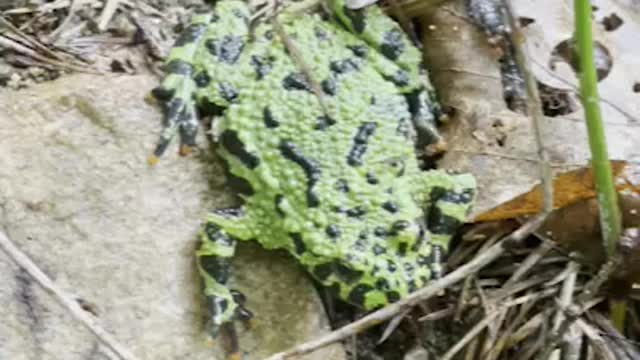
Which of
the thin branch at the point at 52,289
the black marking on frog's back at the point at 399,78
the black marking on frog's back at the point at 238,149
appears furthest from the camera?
the black marking on frog's back at the point at 399,78

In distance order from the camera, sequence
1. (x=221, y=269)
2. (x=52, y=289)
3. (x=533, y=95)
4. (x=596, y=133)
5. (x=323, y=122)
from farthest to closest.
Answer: (x=323, y=122), (x=221, y=269), (x=52, y=289), (x=596, y=133), (x=533, y=95)

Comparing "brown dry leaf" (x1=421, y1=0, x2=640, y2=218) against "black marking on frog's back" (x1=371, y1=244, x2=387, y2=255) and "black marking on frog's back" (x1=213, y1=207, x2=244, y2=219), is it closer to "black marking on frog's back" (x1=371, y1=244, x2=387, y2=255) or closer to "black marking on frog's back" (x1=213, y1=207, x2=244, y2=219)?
"black marking on frog's back" (x1=371, y1=244, x2=387, y2=255)

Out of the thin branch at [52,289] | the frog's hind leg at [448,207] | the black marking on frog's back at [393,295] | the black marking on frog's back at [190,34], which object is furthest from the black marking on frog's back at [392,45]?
the thin branch at [52,289]

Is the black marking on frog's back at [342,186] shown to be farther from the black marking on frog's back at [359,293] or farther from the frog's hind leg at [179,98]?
the frog's hind leg at [179,98]

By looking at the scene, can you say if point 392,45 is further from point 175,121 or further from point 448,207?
point 175,121

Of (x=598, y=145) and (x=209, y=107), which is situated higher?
(x=598, y=145)

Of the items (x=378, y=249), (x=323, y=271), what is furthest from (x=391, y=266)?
(x=323, y=271)

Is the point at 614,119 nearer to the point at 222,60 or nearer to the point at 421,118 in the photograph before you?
the point at 421,118
